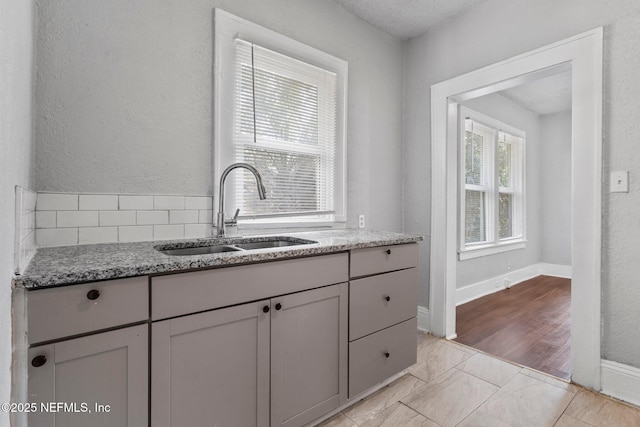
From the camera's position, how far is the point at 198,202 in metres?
1.80

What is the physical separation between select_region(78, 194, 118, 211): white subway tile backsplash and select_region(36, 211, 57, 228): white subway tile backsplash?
11 centimetres

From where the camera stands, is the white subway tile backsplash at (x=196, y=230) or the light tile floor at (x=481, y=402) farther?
the white subway tile backsplash at (x=196, y=230)

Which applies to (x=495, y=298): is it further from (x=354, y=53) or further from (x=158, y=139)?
(x=158, y=139)

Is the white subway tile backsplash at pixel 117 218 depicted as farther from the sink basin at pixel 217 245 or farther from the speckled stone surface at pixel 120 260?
the sink basin at pixel 217 245

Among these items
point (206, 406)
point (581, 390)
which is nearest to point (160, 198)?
point (206, 406)

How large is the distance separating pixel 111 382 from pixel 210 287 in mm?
409

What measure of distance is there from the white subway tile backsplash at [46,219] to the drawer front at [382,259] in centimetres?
142

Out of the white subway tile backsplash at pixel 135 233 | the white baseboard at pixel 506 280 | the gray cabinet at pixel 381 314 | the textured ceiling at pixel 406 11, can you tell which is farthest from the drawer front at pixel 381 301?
the textured ceiling at pixel 406 11

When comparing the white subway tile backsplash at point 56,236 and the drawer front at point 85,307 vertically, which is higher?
the white subway tile backsplash at point 56,236

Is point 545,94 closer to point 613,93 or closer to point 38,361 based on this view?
point 613,93

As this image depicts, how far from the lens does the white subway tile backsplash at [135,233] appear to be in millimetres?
1563

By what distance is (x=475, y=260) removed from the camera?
3.77 metres

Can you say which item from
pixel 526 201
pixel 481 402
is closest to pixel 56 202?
pixel 481 402

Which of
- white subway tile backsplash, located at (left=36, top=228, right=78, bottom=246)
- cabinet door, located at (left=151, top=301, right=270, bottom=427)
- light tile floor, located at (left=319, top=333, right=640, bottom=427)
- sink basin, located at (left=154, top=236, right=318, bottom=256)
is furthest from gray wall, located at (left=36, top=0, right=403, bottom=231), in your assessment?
light tile floor, located at (left=319, top=333, right=640, bottom=427)
